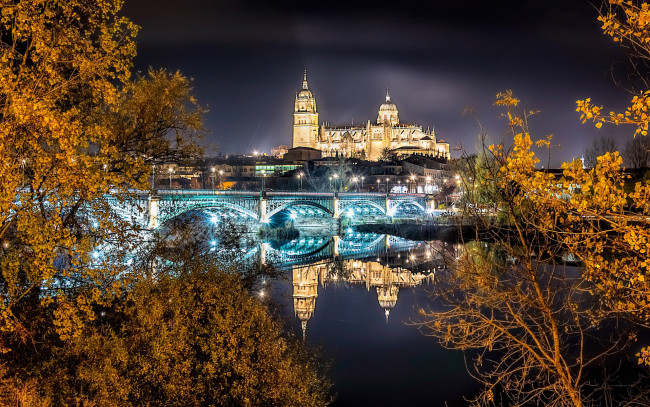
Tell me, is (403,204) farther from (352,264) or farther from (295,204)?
(352,264)

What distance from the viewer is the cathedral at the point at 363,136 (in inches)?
5561

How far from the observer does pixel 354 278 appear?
31.1m

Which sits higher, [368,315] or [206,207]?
[206,207]

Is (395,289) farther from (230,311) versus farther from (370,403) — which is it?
(230,311)

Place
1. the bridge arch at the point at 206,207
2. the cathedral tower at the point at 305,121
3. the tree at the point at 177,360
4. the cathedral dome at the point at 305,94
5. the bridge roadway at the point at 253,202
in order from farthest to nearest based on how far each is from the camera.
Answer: the cathedral dome at the point at 305,94 < the cathedral tower at the point at 305,121 < the bridge roadway at the point at 253,202 < the bridge arch at the point at 206,207 < the tree at the point at 177,360

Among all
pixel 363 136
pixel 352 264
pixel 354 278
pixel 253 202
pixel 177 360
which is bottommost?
pixel 354 278

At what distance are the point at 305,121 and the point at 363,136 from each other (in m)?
16.4

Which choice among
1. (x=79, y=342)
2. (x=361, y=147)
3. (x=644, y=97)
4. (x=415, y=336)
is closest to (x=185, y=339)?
(x=79, y=342)

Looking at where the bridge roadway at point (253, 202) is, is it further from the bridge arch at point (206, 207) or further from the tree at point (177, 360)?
the tree at point (177, 360)

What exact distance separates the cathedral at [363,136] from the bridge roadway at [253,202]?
75200 millimetres

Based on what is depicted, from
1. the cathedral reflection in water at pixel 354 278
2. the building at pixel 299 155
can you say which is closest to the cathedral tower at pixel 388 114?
the building at pixel 299 155

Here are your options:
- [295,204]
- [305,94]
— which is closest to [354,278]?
[295,204]

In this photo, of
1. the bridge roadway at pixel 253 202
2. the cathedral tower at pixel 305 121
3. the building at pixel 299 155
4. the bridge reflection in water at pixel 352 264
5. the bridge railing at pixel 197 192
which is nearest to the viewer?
the bridge reflection in water at pixel 352 264

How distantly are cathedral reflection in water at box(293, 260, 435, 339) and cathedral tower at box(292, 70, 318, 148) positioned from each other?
116 m
